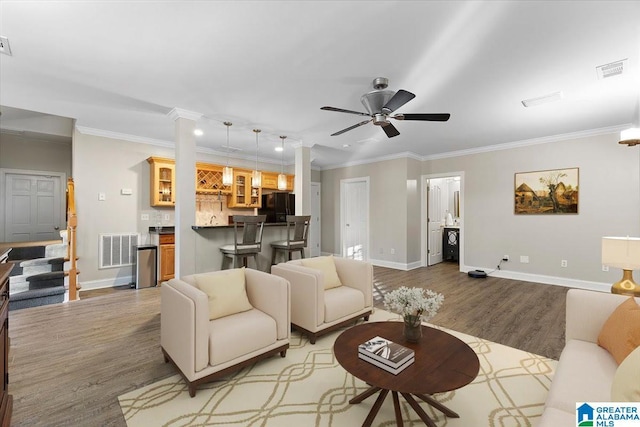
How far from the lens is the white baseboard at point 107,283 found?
4.59 meters

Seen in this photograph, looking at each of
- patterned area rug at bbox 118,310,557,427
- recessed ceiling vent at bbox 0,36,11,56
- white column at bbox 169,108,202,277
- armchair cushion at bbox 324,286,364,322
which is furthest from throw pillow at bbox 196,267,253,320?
recessed ceiling vent at bbox 0,36,11,56

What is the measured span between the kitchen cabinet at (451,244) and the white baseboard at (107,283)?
22.1ft

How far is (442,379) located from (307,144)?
4442 mm

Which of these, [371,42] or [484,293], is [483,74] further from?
[484,293]

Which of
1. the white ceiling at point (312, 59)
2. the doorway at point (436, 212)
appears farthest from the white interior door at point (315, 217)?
the white ceiling at point (312, 59)

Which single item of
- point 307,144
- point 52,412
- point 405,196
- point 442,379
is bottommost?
point 52,412

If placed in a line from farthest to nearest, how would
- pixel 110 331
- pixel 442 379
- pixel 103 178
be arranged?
pixel 103 178, pixel 110 331, pixel 442 379

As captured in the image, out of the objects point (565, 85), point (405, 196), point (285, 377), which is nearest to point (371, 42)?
point (565, 85)

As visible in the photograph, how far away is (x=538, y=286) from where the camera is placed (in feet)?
15.7

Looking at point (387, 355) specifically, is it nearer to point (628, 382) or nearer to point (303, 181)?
point (628, 382)

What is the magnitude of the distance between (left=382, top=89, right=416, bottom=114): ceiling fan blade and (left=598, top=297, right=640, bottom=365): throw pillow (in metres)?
1.99

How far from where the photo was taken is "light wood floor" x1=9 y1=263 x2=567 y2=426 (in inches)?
74.1

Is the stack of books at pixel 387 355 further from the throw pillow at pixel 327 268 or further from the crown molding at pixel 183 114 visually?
the crown molding at pixel 183 114

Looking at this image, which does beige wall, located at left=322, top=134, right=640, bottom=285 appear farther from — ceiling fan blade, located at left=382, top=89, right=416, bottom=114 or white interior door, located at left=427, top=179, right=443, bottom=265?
ceiling fan blade, located at left=382, top=89, right=416, bottom=114
